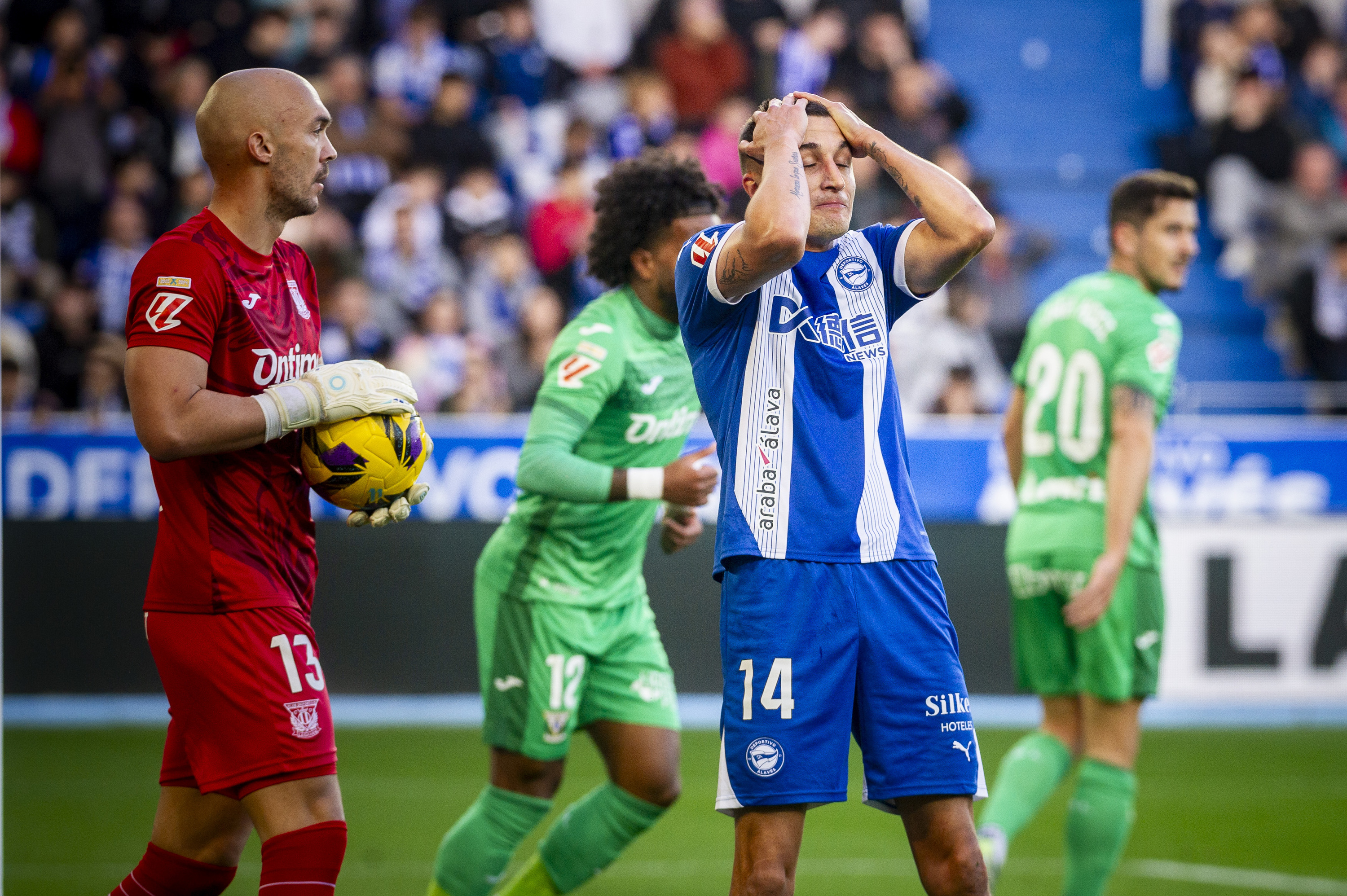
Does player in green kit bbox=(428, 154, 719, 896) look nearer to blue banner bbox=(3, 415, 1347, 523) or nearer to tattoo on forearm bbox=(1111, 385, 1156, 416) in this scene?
tattoo on forearm bbox=(1111, 385, 1156, 416)

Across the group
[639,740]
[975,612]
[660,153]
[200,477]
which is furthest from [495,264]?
[200,477]

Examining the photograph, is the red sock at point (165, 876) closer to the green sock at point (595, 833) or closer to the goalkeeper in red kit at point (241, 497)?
the goalkeeper in red kit at point (241, 497)

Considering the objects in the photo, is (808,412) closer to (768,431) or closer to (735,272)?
(768,431)

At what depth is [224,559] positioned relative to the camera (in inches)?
130

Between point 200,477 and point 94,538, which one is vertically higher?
point 200,477

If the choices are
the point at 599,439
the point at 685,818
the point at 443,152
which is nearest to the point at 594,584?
the point at 599,439

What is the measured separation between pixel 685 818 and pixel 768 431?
4.05m

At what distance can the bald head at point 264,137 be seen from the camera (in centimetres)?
342

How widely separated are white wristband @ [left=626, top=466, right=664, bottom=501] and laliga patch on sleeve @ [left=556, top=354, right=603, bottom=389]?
33 cm

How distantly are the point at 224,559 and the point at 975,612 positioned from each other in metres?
6.65

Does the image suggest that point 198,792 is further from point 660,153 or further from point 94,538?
point 94,538

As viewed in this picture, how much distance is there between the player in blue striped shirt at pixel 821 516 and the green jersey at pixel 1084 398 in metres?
1.88

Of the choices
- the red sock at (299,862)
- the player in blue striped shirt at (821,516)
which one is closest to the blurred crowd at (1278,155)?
the player in blue striped shirt at (821,516)

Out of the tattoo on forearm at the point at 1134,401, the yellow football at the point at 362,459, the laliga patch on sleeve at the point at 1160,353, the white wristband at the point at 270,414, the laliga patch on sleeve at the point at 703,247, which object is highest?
the laliga patch on sleeve at the point at 703,247
